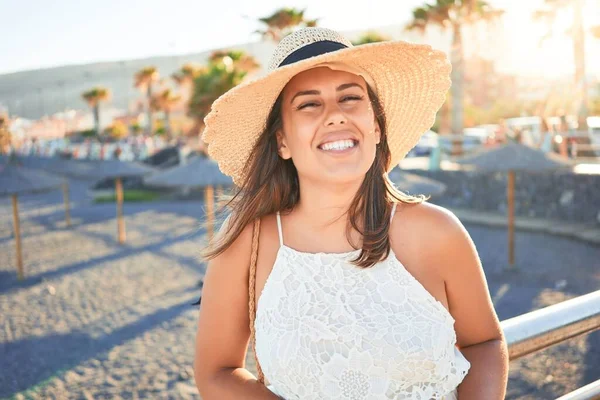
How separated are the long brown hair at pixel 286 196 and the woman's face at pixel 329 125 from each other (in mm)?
72

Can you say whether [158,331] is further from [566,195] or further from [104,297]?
[566,195]

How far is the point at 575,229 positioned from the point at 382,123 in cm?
1005

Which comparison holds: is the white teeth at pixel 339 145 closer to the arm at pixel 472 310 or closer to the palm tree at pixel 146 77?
the arm at pixel 472 310

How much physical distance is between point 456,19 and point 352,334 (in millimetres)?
18040

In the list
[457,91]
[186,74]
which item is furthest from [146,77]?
[457,91]

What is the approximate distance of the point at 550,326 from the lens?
4.37ft

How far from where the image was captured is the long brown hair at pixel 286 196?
4.71 feet

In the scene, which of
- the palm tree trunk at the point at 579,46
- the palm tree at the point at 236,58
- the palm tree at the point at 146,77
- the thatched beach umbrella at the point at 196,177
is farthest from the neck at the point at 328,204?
the palm tree at the point at 146,77

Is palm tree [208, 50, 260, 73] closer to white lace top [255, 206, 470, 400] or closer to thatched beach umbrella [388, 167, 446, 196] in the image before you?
thatched beach umbrella [388, 167, 446, 196]

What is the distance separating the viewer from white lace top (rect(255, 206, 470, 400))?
130cm

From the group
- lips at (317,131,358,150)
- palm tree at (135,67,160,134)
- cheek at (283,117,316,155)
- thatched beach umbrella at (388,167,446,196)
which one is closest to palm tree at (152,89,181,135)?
palm tree at (135,67,160,134)

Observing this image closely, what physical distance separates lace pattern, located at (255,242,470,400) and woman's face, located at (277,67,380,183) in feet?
0.66

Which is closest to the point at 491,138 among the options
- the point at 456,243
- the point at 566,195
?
the point at 566,195

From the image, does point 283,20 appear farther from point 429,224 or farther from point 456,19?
point 429,224
